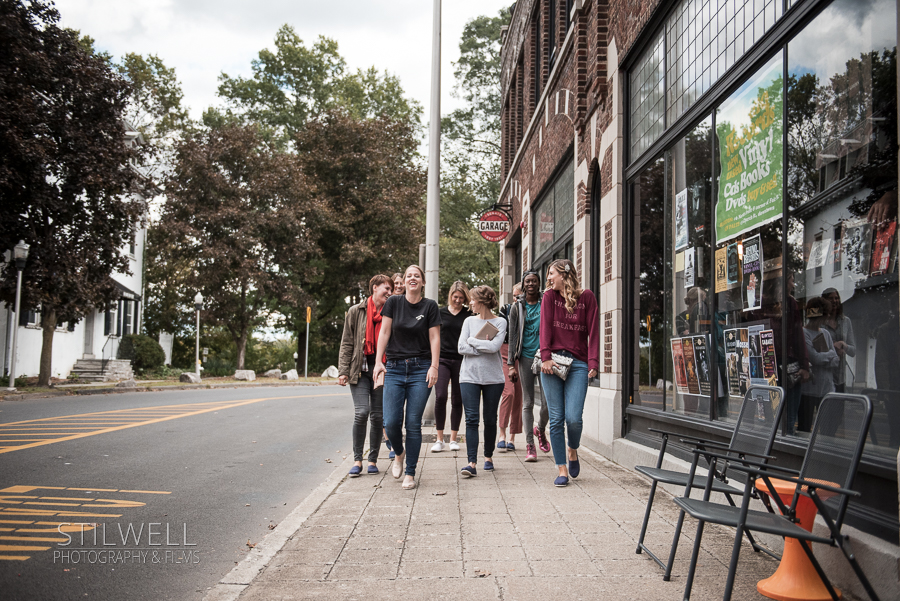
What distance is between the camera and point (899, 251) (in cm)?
391

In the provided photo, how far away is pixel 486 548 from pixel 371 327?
327cm

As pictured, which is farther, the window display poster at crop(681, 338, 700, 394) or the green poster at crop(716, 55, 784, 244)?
the window display poster at crop(681, 338, 700, 394)

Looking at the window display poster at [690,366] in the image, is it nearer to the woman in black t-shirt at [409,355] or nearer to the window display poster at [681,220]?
the window display poster at [681,220]

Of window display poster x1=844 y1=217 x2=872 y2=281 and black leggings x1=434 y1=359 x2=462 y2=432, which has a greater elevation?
window display poster x1=844 y1=217 x2=872 y2=281

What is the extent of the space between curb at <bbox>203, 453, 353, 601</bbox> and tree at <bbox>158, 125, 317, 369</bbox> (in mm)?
27858

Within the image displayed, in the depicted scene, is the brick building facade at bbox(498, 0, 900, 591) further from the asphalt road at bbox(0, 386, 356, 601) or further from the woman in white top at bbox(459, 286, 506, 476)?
the asphalt road at bbox(0, 386, 356, 601)

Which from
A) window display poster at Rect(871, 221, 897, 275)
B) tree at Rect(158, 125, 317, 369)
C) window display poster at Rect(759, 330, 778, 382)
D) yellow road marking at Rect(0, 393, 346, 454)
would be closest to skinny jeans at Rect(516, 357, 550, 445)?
window display poster at Rect(759, 330, 778, 382)

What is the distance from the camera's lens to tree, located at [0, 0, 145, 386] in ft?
61.4

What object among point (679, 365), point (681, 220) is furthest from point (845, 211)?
point (679, 365)

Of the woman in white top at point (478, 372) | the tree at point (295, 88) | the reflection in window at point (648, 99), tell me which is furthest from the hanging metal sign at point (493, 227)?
the tree at point (295, 88)

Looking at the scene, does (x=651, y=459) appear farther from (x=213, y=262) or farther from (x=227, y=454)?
(x=213, y=262)

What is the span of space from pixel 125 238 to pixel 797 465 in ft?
69.6

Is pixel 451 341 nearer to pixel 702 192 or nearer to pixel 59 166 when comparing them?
pixel 702 192

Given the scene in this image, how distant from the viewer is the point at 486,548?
4.55 metres
